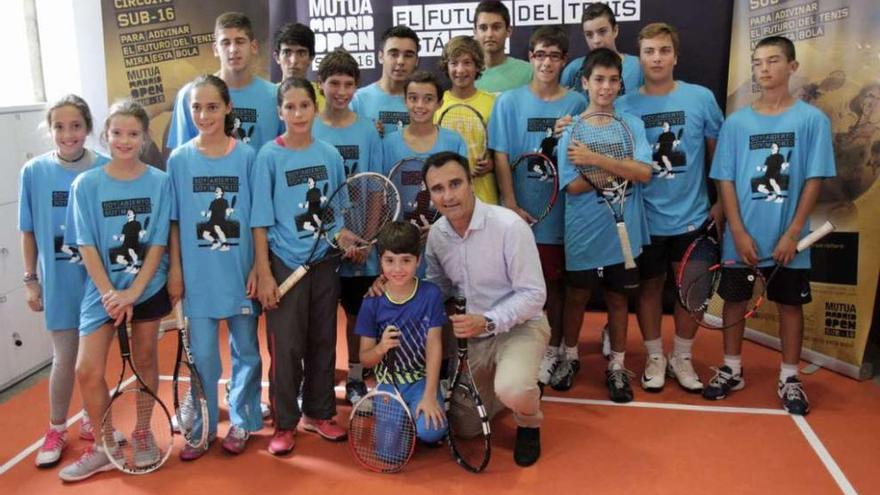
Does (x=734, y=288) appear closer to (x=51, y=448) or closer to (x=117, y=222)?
(x=117, y=222)

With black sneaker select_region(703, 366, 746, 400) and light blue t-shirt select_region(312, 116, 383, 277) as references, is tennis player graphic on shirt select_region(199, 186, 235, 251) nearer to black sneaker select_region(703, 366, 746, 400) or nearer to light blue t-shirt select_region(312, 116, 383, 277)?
light blue t-shirt select_region(312, 116, 383, 277)

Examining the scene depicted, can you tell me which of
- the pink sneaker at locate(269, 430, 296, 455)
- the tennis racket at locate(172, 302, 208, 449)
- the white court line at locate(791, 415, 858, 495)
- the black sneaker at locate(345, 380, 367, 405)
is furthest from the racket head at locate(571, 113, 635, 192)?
the tennis racket at locate(172, 302, 208, 449)

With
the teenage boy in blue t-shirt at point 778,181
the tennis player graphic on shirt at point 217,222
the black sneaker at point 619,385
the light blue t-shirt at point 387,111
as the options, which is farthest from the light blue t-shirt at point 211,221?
the teenage boy in blue t-shirt at point 778,181

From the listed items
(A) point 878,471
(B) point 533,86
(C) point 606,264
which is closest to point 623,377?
(C) point 606,264

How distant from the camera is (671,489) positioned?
10.6ft

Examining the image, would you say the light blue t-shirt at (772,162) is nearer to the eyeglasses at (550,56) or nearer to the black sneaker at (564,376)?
the eyeglasses at (550,56)

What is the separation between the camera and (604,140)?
12.7ft

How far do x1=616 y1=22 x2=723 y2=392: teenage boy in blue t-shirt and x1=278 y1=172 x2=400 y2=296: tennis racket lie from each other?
1429mm

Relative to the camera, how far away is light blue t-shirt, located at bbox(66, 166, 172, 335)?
3270mm

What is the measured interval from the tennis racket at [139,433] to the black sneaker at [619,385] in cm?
229

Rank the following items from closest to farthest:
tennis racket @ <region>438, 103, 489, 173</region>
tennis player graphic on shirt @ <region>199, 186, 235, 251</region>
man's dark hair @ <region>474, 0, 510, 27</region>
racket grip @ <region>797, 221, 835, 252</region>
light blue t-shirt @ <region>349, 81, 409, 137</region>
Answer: tennis player graphic on shirt @ <region>199, 186, 235, 251</region>
racket grip @ <region>797, 221, 835, 252</region>
tennis racket @ <region>438, 103, 489, 173</region>
light blue t-shirt @ <region>349, 81, 409, 137</region>
man's dark hair @ <region>474, 0, 510, 27</region>

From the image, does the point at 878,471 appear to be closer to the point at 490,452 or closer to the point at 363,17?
the point at 490,452

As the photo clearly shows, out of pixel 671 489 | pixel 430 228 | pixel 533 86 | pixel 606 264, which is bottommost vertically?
pixel 671 489

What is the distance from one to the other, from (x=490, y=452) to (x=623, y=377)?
107 centimetres
